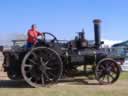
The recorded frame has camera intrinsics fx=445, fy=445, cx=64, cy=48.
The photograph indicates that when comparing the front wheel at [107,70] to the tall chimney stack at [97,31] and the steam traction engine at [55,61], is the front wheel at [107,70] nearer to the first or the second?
the steam traction engine at [55,61]

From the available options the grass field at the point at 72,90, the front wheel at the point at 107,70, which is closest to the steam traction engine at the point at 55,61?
the front wheel at the point at 107,70

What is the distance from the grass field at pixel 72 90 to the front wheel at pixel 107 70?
0.30 m

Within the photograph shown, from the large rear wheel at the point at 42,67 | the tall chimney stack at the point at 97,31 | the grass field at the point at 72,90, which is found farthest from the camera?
the tall chimney stack at the point at 97,31

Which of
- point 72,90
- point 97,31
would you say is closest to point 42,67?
point 72,90

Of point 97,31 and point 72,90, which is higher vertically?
point 97,31

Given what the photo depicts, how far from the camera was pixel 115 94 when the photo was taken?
14109 mm

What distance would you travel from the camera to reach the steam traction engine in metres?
15.7

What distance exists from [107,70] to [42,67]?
258cm

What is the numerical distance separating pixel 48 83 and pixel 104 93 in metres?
2.51

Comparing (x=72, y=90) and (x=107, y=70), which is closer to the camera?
(x=72, y=90)

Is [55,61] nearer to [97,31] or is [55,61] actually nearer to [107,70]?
[107,70]

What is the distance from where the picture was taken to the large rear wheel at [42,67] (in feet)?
51.5

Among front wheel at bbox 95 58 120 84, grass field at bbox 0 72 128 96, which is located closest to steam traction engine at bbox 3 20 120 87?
front wheel at bbox 95 58 120 84

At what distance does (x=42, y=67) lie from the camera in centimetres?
1580
